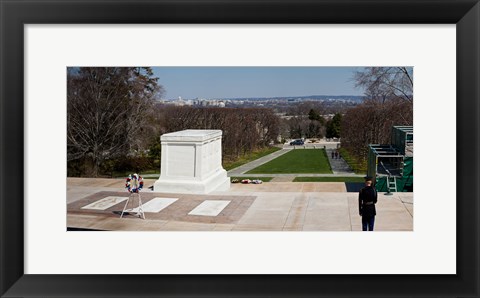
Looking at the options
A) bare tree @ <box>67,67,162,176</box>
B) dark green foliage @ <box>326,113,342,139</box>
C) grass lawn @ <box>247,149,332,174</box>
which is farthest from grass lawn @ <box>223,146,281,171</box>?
bare tree @ <box>67,67,162,176</box>

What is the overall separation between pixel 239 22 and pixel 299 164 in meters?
9.82

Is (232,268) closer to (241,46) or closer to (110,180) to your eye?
(241,46)

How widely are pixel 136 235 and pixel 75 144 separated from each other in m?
7.87

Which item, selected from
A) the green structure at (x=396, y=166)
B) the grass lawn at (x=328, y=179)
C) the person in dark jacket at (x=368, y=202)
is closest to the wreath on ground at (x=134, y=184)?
the person in dark jacket at (x=368, y=202)

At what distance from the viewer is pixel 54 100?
7180 millimetres

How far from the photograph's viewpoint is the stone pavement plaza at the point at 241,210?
30.1 feet

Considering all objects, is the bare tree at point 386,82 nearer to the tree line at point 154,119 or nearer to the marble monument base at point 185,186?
the tree line at point 154,119

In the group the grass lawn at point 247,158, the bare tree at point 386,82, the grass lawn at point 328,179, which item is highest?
the bare tree at point 386,82

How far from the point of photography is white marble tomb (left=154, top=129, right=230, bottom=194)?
1198 centimetres

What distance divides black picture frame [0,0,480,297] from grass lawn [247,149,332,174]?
9.26 meters

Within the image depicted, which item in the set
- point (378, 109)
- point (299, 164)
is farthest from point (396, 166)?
point (299, 164)

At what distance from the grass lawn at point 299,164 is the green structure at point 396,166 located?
3.09m

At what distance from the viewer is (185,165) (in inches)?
478

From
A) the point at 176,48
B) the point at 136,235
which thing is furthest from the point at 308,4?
the point at 136,235
